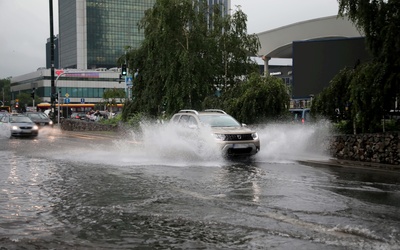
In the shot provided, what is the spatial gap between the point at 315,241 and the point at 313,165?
9.18 metres

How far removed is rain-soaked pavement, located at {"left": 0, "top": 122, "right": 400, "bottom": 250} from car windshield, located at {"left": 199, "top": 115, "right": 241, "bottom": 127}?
1.31 metres

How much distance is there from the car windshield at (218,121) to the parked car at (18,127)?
16565mm

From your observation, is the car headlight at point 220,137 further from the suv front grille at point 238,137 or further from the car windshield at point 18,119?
the car windshield at point 18,119

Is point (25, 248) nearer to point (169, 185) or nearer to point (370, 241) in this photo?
point (370, 241)

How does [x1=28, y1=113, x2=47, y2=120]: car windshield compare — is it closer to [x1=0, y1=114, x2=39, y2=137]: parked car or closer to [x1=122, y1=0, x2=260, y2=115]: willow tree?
[x1=0, y1=114, x2=39, y2=137]: parked car

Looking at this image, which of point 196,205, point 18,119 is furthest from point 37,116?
point 196,205

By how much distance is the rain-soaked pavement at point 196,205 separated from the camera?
607cm

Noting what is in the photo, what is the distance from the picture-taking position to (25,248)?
5.80 meters

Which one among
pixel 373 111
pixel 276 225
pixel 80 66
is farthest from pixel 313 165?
pixel 80 66

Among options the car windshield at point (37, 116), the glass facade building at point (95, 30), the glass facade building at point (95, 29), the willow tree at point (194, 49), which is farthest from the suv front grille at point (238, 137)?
the glass facade building at point (95, 29)

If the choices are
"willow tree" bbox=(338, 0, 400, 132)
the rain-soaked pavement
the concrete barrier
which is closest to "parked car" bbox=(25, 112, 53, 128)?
the rain-soaked pavement

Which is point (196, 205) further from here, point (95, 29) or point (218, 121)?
point (95, 29)

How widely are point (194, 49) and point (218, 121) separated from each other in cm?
1190

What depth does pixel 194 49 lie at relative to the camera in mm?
27766
